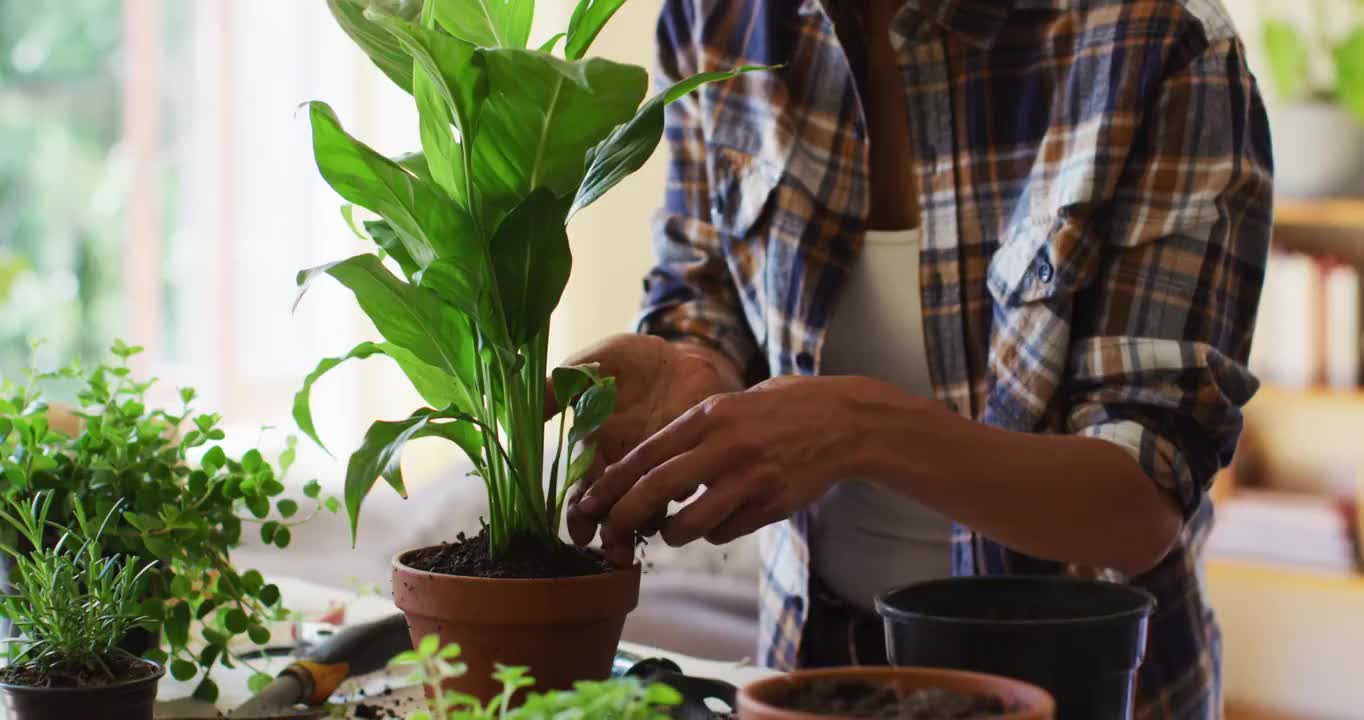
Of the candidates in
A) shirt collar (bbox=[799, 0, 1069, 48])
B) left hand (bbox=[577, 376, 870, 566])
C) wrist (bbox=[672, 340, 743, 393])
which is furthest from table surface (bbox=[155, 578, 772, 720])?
shirt collar (bbox=[799, 0, 1069, 48])

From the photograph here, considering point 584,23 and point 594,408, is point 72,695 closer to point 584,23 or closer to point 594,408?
point 594,408

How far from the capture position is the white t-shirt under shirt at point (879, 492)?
1.25m

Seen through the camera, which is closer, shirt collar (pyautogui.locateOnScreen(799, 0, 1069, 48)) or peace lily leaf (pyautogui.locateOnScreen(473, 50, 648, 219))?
peace lily leaf (pyautogui.locateOnScreen(473, 50, 648, 219))

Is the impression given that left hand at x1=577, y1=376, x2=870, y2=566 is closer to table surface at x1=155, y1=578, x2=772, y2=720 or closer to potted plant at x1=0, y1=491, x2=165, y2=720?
table surface at x1=155, y1=578, x2=772, y2=720

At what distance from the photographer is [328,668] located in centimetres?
94

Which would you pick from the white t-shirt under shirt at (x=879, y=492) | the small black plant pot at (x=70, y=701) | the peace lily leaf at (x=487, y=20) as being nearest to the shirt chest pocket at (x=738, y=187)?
the white t-shirt under shirt at (x=879, y=492)

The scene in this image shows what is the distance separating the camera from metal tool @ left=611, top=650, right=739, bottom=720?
0.75 meters

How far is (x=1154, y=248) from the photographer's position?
110 centimetres

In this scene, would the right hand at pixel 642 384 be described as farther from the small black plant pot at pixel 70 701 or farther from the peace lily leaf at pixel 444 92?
the small black plant pot at pixel 70 701

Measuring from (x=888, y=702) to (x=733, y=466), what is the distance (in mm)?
302

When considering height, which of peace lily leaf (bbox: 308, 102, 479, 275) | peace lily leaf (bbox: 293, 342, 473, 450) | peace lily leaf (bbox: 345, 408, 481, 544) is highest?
peace lily leaf (bbox: 308, 102, 479, 275)

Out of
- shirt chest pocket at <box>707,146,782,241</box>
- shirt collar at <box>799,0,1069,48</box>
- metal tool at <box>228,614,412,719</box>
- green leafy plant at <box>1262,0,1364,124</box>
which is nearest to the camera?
metal tool at <box>228,614,412,719</box>

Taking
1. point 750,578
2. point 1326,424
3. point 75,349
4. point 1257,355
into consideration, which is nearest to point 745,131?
point 750,578

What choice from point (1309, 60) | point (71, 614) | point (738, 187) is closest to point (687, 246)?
point (738, 187)
